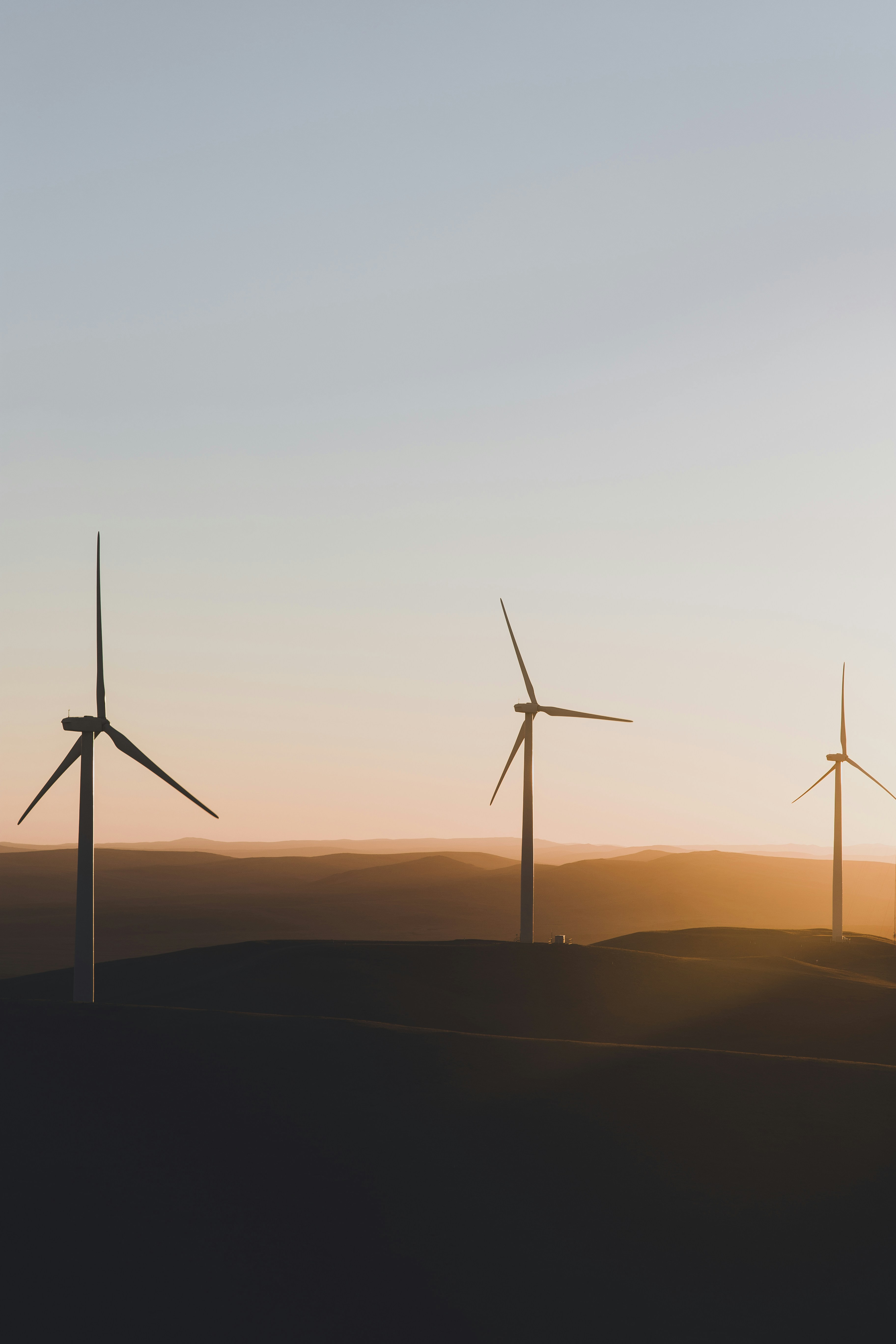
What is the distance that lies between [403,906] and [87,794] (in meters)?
115

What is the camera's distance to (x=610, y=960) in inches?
1924

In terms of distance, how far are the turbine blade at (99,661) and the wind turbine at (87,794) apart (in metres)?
0.01

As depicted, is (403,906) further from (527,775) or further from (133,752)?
(133,752)

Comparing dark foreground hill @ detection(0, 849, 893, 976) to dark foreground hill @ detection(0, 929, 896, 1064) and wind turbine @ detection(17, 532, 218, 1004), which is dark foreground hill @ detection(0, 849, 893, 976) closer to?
dark foreground hill @ detection(0, 929, 896, 1064)

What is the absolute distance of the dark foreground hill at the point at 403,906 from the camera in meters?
107

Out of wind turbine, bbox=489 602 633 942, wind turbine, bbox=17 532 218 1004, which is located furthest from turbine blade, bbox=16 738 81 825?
wind turbine, bbox=489 602 633 942

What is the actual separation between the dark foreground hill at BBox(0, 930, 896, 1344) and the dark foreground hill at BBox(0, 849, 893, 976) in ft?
185

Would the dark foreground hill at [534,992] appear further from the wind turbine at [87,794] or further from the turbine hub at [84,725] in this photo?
the turbine hub at [84,725]

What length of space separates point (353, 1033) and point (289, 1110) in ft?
18.4

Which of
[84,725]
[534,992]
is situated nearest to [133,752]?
[84,725]

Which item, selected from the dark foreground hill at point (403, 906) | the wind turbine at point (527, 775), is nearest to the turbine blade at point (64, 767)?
the wind turbine at point (527, 775)

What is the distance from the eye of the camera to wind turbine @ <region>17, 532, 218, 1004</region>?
35.3m

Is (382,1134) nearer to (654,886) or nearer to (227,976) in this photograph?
(227,976)

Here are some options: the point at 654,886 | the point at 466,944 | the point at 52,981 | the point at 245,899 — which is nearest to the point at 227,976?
the point at 52,981
